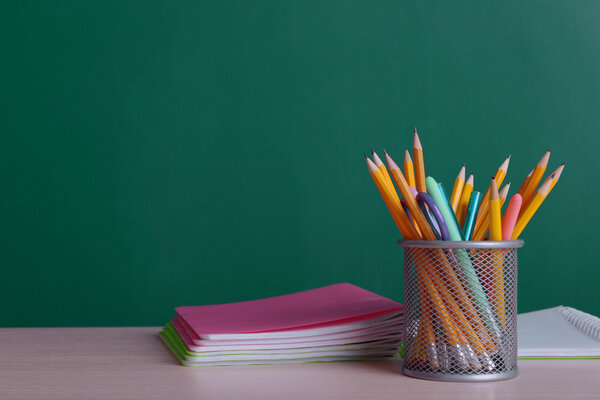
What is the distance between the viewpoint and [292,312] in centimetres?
78

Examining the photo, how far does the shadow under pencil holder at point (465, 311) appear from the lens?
0.60 m

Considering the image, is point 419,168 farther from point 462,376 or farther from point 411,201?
point 462,376

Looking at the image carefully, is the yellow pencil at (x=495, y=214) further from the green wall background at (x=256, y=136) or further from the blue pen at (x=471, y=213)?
the green wall background at (x=256, y=136)

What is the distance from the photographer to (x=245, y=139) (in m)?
2.40

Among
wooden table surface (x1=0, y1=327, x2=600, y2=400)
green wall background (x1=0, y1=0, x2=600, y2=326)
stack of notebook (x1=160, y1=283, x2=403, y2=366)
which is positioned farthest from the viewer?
green wall background (x1=0, y1=0, x2=600, y2=326)

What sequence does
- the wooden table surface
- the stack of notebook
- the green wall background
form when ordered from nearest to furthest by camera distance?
the wooden table surface < the stack of notebook < the green wall background

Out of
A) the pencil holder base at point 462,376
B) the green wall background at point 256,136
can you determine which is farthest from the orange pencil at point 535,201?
the green wall background at point 256,136

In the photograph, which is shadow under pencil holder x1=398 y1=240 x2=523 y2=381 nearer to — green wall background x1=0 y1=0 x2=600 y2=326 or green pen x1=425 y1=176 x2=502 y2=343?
green pen x1=425 y1=176 x2=502 y2=343

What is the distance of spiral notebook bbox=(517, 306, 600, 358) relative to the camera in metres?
0.72

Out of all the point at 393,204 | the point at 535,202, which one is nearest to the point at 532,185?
the point at 535,202

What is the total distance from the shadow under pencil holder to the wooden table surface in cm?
2

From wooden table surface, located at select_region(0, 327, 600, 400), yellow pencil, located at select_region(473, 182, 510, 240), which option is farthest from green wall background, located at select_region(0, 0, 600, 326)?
yellow pencil, located at select_region(473, 182, 510, 240)

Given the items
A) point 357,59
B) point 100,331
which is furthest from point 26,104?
point 100,331

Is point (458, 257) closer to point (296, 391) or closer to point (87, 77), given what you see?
point (296, 391)
